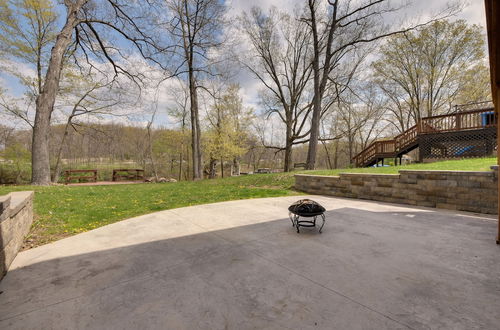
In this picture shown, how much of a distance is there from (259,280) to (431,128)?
50.2ft

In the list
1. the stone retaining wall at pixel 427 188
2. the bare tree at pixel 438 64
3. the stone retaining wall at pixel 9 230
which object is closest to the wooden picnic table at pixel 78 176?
the stone retaining wall at pixel 9 230

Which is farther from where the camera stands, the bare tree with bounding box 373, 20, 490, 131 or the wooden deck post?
the bare tree with bounding box 373, 20, 490, 131

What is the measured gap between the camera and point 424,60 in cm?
1961

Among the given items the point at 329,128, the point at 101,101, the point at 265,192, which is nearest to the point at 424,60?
the point at 329,128

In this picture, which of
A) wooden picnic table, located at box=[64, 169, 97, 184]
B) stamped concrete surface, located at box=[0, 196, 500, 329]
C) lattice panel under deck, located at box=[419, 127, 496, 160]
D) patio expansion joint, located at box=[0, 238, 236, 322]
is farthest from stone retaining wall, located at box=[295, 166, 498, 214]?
wooden picnic table, located at box=[64, 169, 97, 184]

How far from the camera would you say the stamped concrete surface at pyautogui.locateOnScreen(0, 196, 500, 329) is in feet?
5.33

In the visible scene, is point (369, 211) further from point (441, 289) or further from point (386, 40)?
point (386, 40)

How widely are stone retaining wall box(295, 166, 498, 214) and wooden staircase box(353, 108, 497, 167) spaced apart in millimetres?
8124

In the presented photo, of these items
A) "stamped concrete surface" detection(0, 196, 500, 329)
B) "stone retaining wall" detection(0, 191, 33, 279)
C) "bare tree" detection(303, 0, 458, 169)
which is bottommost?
"stamped concrete surface" detection(0, 196, 500, 329)

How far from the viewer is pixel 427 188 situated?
5.55 metres

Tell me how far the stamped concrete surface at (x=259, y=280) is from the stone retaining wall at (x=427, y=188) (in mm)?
1541

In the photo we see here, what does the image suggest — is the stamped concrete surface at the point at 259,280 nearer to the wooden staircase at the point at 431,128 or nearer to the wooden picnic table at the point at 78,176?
the wooden staircase at the point at 431,128

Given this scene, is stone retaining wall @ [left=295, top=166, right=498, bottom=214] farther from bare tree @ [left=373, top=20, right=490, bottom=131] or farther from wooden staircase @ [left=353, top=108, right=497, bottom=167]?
bare tree @ [left=373, top=20, right=490, bottom=131]

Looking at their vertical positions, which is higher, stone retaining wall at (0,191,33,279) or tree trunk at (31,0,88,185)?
tree trunk at (31,0,88,185)
